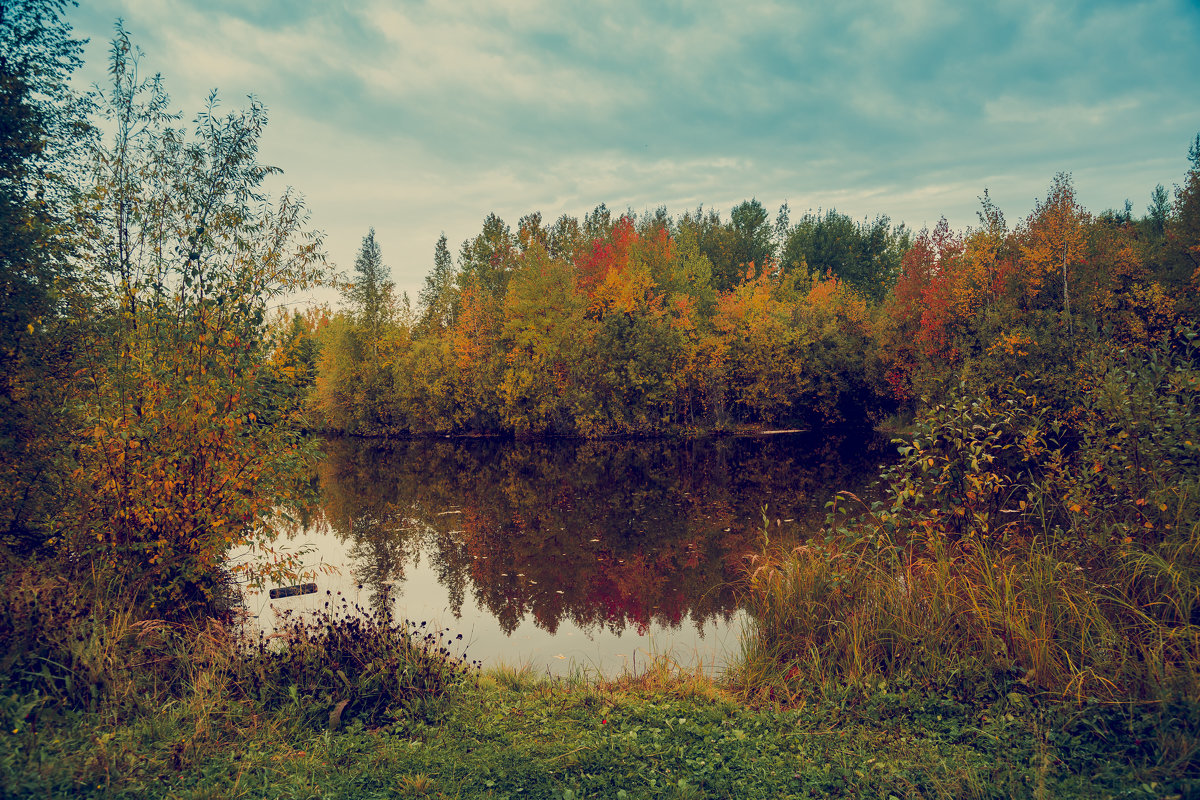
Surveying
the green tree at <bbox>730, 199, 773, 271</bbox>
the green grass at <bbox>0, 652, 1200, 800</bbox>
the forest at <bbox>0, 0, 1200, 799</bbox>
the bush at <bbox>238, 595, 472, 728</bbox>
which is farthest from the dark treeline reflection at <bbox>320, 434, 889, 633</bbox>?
the green tree at <bbox>730, 199, 773, 271</bbox>

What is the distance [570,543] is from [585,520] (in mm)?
2449

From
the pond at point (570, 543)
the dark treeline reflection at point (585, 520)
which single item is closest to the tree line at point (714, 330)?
the dark treeline reflection at point (585, 520)

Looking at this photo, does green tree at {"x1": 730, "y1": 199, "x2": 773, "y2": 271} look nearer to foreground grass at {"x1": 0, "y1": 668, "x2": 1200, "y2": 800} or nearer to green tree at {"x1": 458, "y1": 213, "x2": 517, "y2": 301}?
green tree at {"x1": 458, "y1": 213, "x2": 517, "y2": 301}

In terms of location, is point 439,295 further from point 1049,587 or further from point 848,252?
point 1049,587

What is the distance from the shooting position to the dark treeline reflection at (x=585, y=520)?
Answer: 1102cm

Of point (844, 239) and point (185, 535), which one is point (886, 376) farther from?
point (185, 535)

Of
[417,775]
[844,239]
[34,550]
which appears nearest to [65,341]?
[34,550]

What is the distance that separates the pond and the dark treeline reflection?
0.19 ft

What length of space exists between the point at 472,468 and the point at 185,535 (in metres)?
20.6

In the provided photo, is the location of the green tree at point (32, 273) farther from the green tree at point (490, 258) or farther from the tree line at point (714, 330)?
the green tree at point (490, 258)

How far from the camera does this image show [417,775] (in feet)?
14.4

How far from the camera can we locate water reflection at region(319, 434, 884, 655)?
35.6 feet

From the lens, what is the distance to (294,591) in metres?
10.9

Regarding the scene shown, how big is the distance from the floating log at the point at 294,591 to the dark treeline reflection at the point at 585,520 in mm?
1105
